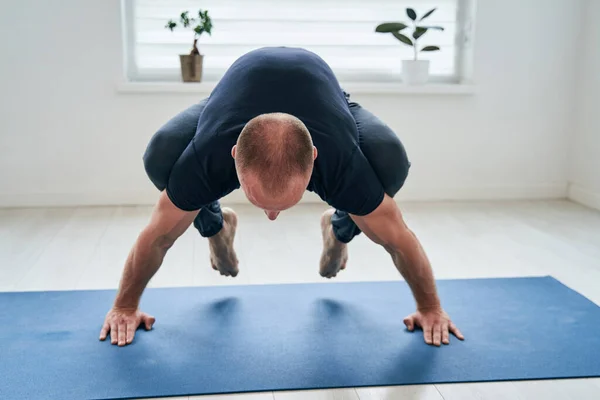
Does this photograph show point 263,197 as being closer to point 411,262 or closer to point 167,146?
point 167,146

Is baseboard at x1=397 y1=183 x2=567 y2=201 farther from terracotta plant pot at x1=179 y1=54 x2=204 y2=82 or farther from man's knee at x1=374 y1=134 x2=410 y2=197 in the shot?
man's knee at x1=374 y1=134 x2=410 y2=197

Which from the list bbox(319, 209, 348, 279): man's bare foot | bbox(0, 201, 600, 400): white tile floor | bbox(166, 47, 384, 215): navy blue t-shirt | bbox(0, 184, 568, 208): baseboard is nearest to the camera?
bbox(166, 47, 384, 215): navy blue t-shirt

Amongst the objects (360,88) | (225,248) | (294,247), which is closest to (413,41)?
(360,88)

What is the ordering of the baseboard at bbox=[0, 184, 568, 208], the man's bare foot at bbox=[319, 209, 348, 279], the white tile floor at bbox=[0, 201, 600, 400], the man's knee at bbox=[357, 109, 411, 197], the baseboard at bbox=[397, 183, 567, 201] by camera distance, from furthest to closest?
the baseboard at bbox=[397, 183, 567, 201], the baseboard at bbox=[0, 184, 568, 208], the white tile floor at bbox=[0, 201, 600, 400], the man's bare foot at bbox=[319, 209, 348, 279], the man's knee at bbox=[357, 109, 411, 197]

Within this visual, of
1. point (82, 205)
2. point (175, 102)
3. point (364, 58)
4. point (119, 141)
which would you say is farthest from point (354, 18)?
point (82, 205)

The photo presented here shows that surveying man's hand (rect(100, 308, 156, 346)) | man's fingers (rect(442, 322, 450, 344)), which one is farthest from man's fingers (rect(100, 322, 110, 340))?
man's fingers (rect(442, 322, 450, 344))

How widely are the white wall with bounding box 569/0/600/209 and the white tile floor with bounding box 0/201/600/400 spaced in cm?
16

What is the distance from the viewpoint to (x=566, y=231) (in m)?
3.17

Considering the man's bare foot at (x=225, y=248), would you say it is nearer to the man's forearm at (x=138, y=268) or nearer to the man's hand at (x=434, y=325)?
the man's forearm at (x=138, y=268)

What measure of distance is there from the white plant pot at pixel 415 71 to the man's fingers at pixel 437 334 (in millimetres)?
1936

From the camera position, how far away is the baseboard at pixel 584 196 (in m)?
3.62

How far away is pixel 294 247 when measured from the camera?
2.88 m

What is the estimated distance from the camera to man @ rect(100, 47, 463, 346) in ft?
4.88

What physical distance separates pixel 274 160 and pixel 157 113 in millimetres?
2219
